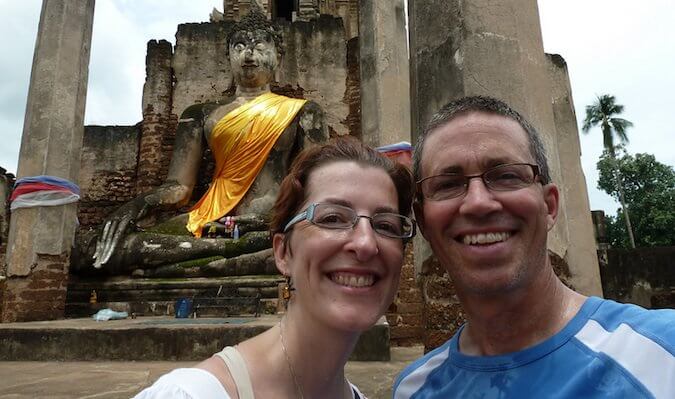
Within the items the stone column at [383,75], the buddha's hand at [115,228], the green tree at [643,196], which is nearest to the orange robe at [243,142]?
the buddha's hand at [115,228]

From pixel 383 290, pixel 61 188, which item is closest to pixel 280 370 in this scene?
pixel 383 290

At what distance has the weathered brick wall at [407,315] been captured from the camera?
512 centimetres

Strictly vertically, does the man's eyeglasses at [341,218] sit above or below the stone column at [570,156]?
below

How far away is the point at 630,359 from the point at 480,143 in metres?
0.53

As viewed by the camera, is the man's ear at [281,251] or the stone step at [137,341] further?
the stone step at [137,341]

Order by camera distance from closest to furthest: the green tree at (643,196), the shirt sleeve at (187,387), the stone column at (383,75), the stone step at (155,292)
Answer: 1. the shirt sleeve at (187,387)
2. the stone step at (155,292)
3. the stone column at (383,75)
4. the green tree at (643,196)

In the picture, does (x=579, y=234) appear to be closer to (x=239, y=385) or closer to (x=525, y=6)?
(x=525, y=6)

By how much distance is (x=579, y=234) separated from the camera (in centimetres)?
340

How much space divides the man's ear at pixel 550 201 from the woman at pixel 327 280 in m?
0.33

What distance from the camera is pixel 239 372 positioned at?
3.34 feet

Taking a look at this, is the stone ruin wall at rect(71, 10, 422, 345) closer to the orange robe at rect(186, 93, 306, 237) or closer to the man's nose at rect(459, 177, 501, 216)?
the orange robe at rect(186, 93, 306, 237)

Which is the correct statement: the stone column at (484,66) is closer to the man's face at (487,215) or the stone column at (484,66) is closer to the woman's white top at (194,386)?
the man's face at (487,215)

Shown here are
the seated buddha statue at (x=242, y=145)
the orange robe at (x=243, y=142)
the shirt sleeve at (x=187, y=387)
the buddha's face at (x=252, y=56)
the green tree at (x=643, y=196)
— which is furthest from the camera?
the green tree at (x=643, y=196)

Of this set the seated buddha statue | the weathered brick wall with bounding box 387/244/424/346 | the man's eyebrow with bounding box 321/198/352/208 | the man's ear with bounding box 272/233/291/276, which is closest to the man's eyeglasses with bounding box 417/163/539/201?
the man's eyebrow with bounding box 321/198/352/208
